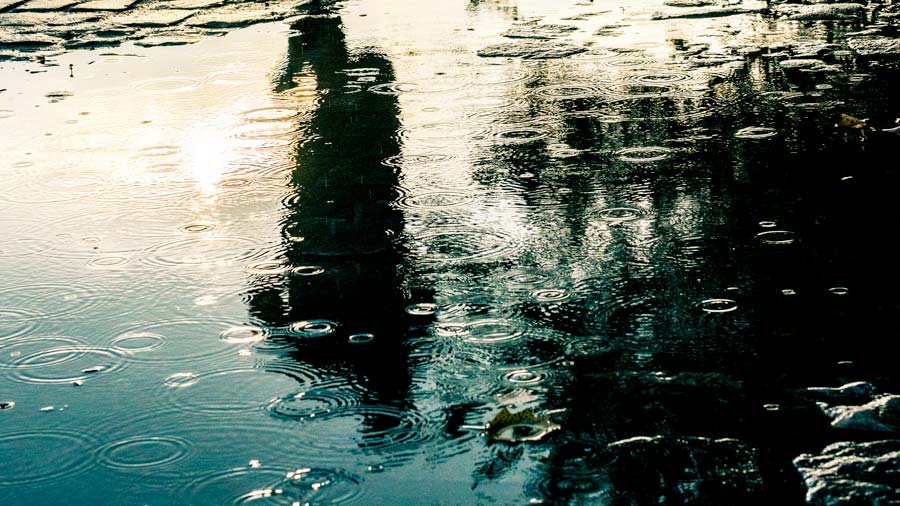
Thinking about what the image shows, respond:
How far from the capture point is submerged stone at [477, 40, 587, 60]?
6.65 m

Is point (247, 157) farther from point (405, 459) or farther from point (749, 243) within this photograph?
point (405, 459)

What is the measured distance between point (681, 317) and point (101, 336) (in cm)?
160

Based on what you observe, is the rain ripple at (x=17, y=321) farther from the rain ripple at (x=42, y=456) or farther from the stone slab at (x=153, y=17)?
the stone slab at (x=153, y=17)

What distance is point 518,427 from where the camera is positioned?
2301 millimetres

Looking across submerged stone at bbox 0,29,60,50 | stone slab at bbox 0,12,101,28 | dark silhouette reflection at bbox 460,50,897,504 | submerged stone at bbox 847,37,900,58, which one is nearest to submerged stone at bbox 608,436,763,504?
dark silhouette reflection at bbox 460,50,897,504

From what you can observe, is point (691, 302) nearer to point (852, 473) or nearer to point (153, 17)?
point (852, 473)

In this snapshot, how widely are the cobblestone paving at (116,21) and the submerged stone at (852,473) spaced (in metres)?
6.60

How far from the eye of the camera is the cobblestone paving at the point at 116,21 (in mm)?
7887

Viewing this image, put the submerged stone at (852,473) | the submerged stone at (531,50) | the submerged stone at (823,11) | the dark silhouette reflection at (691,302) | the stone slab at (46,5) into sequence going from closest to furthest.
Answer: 1. the submerged stone at (852,473)
2. the dark silhouette reflection at (691,302)
3. the submerged stone at (531,50)
4. the submerged stone at (823,11)
5. the stone slab at (46,5)

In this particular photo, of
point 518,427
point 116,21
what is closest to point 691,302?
point 518,427

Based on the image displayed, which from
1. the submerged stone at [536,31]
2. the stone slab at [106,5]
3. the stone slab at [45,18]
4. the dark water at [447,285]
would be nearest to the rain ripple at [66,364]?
the dark water at [447,285]

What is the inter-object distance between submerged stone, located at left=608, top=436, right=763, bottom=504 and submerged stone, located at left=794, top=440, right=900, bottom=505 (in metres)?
0.11

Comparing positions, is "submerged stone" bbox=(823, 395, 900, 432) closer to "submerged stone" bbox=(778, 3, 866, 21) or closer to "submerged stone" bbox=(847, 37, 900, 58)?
"submerged stone" bbox=(847, 37, 900, 58)

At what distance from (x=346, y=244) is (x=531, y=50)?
11.9ft
